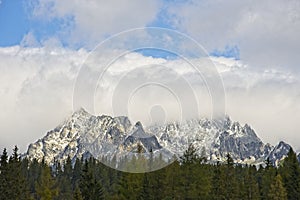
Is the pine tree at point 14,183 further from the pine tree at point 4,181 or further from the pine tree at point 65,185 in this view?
the pine tree at point 65,185

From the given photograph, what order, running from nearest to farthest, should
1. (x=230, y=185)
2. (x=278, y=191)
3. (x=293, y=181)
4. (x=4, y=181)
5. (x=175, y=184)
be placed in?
(x=175, y=184), (x=230, y=185), (x=278, y=191), (x=4, y=181), (x=293, y=181)

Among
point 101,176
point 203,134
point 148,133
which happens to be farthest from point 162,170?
point 101,176

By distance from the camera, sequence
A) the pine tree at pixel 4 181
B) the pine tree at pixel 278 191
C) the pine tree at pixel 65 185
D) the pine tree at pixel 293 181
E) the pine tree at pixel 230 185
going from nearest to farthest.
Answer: the pine tree at pixel 230 185, the pine tree at pixel 278 191, the pine tree at pixel 4 181, the pine tree at pixel 293 181, the pine tree at pixel 65 185

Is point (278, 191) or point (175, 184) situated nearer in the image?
point (175, 184)

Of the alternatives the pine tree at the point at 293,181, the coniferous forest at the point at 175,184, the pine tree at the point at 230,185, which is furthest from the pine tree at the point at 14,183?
the pine tree at the point at 293,181

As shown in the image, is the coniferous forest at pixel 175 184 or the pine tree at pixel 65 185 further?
the pine tree at pixel 65 185

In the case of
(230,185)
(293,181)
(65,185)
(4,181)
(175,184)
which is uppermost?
(65,185)

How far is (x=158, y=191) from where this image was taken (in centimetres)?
7369

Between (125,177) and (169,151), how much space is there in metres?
9.68

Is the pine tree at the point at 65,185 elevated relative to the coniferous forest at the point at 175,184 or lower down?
elevated

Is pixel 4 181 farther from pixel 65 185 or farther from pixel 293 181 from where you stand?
pixel 65 185

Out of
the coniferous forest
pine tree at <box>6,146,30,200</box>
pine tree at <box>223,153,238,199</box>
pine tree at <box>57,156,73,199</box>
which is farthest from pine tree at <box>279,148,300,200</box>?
pine tree at <box>57,156,73,199</box>

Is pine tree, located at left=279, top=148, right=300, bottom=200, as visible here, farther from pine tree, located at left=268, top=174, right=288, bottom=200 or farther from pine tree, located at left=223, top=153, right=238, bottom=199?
pine tree, located at left=223, top=153, right=238, bottom=199

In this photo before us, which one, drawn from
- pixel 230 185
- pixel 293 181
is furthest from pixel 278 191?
pixel 230 185
